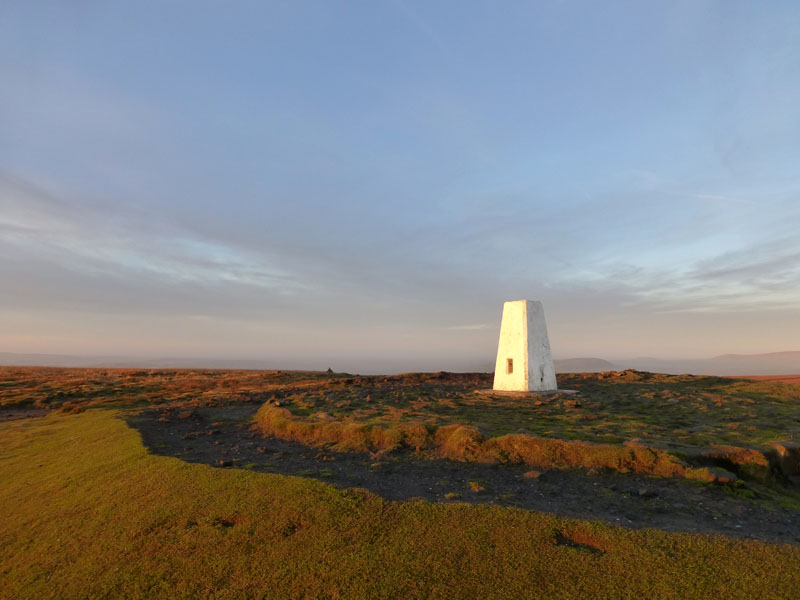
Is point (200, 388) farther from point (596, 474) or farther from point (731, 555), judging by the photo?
point (731, 555)

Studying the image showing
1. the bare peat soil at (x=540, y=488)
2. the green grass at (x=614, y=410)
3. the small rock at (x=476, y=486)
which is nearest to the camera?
the bare peat soil at (x=540, y=488)

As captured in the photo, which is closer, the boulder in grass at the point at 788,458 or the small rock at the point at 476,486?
the small rock at the point at 476,486

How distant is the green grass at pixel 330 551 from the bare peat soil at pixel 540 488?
1.00 meters

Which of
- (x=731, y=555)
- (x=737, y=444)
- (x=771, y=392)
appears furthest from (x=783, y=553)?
(x=771, y=392)

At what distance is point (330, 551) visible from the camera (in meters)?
6.95

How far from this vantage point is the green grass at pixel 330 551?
6.01 m

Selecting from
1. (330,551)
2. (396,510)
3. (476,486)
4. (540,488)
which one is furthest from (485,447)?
(330,551)

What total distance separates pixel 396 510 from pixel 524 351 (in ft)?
60.3

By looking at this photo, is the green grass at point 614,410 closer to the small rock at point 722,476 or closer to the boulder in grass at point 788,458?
the boulder in grass at point 788,458

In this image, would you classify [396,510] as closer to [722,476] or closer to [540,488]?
[540,488]

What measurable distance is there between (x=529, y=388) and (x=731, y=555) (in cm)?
1837

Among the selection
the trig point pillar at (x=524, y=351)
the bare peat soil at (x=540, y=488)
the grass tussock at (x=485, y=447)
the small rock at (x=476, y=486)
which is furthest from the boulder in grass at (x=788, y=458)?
the trig point pillar at (x=524, y=351)

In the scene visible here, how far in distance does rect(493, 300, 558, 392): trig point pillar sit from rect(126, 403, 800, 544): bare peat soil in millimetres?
13860

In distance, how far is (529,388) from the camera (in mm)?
24719
